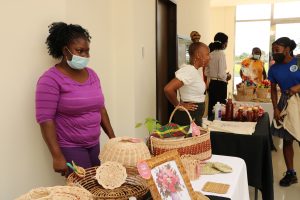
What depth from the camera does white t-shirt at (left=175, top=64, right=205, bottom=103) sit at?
2.41 metres

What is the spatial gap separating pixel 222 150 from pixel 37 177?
1315 millimetres

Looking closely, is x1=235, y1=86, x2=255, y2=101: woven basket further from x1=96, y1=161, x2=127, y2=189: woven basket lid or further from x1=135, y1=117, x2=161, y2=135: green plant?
x1=96, y1=161, x2=127, y2=189: woven basket lid

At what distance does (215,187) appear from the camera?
135cm

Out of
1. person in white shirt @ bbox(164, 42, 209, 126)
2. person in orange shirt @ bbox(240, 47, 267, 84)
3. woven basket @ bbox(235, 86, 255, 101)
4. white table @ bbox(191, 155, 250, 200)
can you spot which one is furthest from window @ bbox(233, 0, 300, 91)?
white table @ bbox(191, 155, 250, 200)

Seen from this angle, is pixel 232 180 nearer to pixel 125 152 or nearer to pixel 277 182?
pixel 125 152

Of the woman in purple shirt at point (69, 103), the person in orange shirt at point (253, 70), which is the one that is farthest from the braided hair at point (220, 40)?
the woman in purple shirt at point (69, 103)

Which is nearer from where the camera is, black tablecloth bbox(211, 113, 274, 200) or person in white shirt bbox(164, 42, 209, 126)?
black tablecloth bbox(211, 113, 274, 200)

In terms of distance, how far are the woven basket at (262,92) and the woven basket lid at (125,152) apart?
9.88 ft

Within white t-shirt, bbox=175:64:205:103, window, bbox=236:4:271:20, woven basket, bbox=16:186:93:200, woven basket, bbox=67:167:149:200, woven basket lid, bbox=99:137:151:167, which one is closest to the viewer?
woven basket, bbox=16:186:93:200

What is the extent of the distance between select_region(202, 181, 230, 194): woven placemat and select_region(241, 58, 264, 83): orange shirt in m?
3.70

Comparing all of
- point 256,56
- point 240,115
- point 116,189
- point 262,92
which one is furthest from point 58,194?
point 256,56

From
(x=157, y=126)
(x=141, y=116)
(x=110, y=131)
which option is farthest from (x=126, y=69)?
(x=157, y=126)

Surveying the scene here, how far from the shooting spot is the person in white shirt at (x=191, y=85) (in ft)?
7.94

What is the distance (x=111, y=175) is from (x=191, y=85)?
140 centimetres
